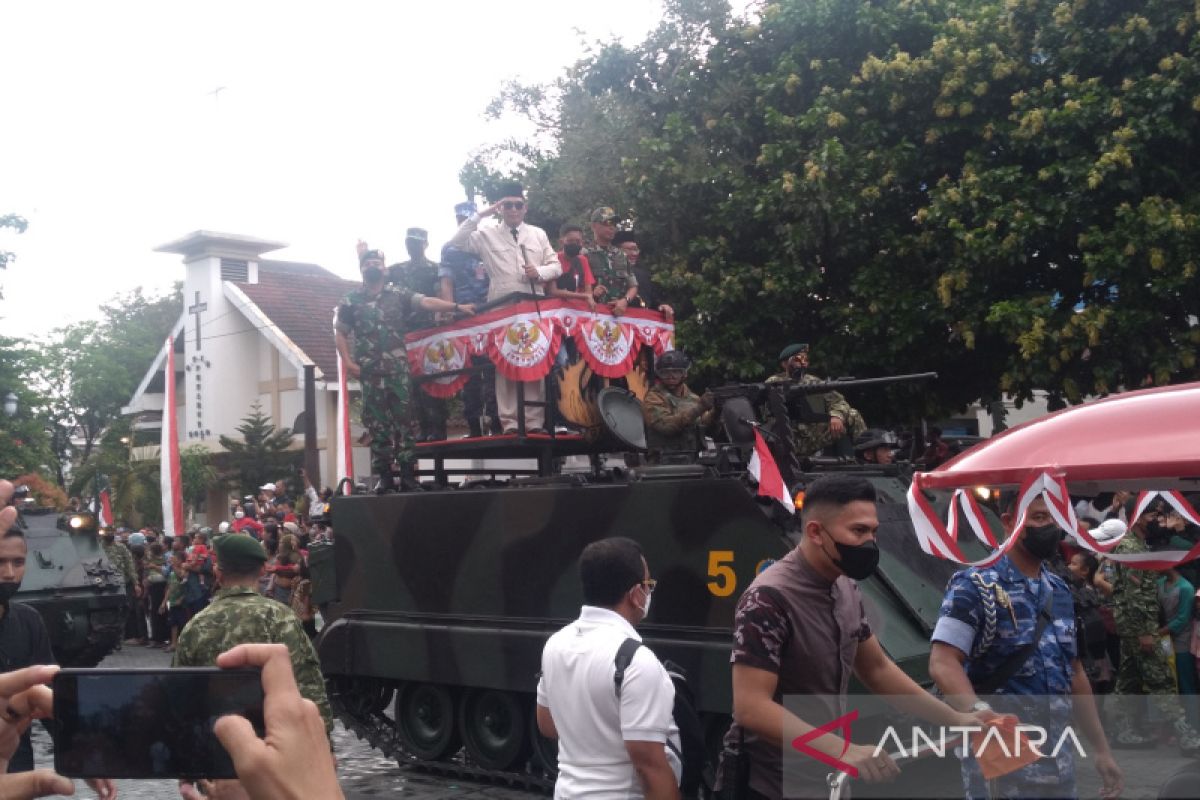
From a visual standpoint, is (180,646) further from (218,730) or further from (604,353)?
(604,353)

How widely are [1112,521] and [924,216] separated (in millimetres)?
6394

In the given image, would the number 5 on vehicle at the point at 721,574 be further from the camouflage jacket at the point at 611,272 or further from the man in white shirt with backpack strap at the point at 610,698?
the man in white shirt with backpack strap at the point at 610,698

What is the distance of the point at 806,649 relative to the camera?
4.00 metres

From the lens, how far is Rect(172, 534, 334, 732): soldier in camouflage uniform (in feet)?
16.5

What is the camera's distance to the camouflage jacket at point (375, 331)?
407 inches

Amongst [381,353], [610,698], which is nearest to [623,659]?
[610,698]

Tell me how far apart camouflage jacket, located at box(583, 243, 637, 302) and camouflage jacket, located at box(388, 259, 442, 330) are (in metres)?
1.23

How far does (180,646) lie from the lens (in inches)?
201

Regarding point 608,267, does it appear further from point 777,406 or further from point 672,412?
point 777,406

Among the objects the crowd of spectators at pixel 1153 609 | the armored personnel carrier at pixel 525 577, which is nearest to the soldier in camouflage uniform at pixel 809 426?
the armored personnel carrier at pixel 525 577

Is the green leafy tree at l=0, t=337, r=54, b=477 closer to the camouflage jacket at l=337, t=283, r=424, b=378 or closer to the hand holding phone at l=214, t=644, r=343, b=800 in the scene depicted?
the camouflage jacket at l=337, t=283, r=424, b=378

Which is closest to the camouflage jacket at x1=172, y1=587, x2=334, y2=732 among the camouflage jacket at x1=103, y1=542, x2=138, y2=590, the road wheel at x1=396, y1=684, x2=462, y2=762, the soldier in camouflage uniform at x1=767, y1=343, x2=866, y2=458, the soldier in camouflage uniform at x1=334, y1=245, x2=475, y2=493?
the road wheel at x1=396, y1=684, x2=462, y2=762

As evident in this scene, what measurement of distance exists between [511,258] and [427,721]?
11.4 ft

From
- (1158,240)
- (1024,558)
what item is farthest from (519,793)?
(1158,240)
